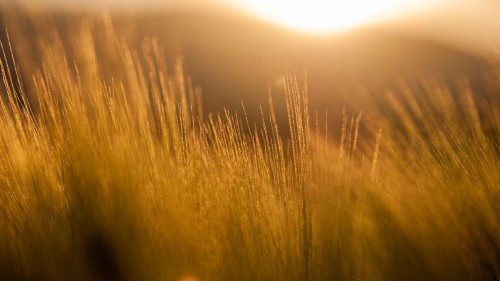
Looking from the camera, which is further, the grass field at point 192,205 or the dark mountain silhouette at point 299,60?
the dark mountain silhouette at point 299,60

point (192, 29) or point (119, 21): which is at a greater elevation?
point (119, 21)

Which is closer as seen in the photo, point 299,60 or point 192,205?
point 192,205

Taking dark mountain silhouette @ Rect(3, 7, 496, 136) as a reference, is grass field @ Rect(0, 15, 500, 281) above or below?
above

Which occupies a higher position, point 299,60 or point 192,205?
point 192,205

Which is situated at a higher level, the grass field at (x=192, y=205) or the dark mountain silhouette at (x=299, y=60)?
the grass field at (x=192, y=205)

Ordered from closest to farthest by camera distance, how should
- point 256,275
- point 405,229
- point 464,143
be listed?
point 256,275, point 405,229, point 464,143

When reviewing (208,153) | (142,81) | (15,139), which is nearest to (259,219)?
(208,153)

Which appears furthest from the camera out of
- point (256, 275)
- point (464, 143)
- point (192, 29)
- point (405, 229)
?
point (192, 29)

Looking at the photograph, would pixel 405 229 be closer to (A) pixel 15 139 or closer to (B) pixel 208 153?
(B) pixel 208 153
